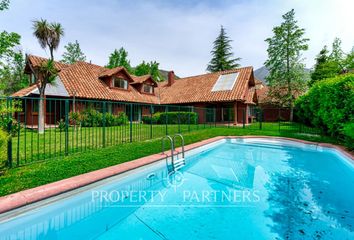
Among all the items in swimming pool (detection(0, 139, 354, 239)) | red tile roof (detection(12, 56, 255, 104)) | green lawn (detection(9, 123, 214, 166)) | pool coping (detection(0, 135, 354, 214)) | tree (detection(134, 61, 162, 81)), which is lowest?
swimming pool (detection(0, 139, 354, 239))

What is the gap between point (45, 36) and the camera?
1106 centimetres

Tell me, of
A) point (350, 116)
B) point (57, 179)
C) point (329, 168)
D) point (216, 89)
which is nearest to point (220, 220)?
point (57, 179)

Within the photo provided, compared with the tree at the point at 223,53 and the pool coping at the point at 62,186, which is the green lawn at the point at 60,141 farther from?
the tree at the point at 223,53

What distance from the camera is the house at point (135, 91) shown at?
604 inches

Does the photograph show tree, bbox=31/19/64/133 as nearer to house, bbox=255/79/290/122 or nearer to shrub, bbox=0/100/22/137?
shrub, bbox=0/100/22/137

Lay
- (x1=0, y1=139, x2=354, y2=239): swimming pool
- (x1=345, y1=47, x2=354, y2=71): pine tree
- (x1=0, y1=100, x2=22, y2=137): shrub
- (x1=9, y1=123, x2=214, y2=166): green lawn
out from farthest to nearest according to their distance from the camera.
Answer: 1. (x1=345, y1=47, x2=354, y2=71): pine tree
2. (x1=9, y1=123, x2=214, y2=166): green lawn
3. (x1=0, y1=100, x2=22, y2=137): shrub
4. (x1=0, y1=139, x2=354, y2=239): swimming pool

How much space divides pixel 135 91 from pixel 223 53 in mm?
21216

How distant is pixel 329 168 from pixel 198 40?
13959mm

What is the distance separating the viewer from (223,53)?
35125mm

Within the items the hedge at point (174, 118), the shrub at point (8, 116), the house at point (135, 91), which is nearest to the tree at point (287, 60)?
the house at point (135, 91)

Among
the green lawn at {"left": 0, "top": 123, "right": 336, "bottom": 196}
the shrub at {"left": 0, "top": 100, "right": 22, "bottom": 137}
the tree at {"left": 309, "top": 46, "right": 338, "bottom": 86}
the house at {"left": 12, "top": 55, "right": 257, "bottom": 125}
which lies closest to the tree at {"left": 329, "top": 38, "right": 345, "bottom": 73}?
the tree at {"left": 309, "top": 46, "right": 338, "bottom": 86}

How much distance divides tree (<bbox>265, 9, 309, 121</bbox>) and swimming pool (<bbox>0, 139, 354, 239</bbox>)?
19.3 m

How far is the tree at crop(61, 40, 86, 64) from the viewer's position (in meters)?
37.5

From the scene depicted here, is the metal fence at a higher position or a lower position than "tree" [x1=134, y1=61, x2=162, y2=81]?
lower
